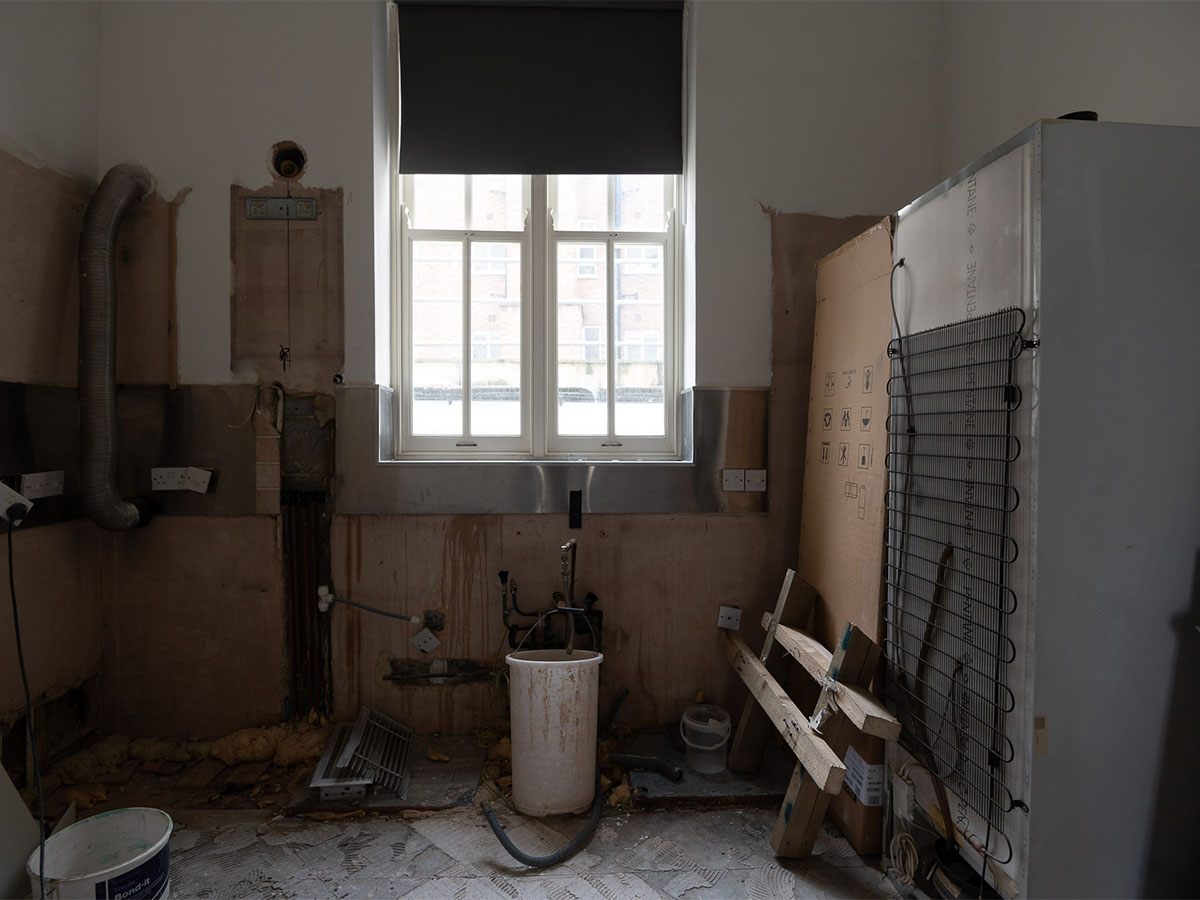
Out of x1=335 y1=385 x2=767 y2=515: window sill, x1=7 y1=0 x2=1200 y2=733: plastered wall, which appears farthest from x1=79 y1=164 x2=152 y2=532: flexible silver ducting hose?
x1=335 y1=385 x2=767 y2=515: window sill

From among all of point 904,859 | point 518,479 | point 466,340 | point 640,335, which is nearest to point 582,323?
point 640,335

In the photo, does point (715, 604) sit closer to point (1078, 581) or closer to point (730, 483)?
point (730, 483)

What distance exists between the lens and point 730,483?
274 cm

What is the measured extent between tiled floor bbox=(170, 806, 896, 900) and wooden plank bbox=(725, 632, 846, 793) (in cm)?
38

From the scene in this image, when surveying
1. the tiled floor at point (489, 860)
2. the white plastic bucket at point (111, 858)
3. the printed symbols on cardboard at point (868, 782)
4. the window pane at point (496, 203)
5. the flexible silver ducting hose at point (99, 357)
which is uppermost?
the window pane at point (496, 203)

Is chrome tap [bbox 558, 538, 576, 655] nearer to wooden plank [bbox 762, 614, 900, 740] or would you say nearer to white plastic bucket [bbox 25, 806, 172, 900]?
wooden plank [bbox 762, 614, 900, 740]

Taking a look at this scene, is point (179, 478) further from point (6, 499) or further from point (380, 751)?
point (380, 751)

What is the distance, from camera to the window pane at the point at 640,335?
9.75 ft

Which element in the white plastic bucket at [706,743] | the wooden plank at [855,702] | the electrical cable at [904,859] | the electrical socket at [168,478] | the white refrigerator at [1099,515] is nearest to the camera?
the white refrigerator at [1099,515]

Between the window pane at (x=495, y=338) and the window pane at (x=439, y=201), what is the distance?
17 centimetres

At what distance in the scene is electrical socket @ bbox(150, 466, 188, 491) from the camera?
2637 millimetres

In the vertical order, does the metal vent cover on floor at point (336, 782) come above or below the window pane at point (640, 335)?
below

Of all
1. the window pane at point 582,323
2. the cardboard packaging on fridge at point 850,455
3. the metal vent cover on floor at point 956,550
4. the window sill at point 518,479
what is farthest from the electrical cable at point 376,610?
the metal vent cover on floor at point 956,550

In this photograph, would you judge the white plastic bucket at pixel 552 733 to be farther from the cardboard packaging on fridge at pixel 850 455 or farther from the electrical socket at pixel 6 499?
the electrical socket at pixel 6 499
